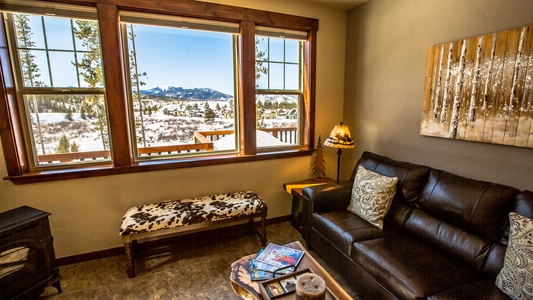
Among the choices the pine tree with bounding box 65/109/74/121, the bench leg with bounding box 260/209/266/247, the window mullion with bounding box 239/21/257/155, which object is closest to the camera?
the pine tree with bounding box 65/109/74/121

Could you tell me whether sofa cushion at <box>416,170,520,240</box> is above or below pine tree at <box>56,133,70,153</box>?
below

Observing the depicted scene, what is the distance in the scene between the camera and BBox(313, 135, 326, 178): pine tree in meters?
3.30

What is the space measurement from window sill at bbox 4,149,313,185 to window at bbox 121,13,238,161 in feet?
0.45

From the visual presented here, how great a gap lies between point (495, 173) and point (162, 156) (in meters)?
3.01

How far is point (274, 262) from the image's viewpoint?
62.9 inches

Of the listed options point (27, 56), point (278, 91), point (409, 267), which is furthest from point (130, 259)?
point (278, 91)

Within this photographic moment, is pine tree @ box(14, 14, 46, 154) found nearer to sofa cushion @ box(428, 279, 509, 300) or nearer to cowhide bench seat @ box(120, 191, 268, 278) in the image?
cowhide bench seat @ box(120, 191, 268, 278)

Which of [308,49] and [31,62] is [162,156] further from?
[308,49]

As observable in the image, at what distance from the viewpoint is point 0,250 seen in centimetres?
165

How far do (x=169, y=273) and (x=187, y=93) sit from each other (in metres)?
1.81

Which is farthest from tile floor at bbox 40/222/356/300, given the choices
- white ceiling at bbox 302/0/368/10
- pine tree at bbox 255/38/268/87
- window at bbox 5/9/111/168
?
white ceiling at bbox 302/0/368/10

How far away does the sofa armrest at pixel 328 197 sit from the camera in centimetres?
241

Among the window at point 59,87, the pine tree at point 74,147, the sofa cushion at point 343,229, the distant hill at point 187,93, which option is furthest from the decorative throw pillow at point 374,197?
the pine tree at point 74,147

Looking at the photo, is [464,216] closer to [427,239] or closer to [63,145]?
[427,239]
